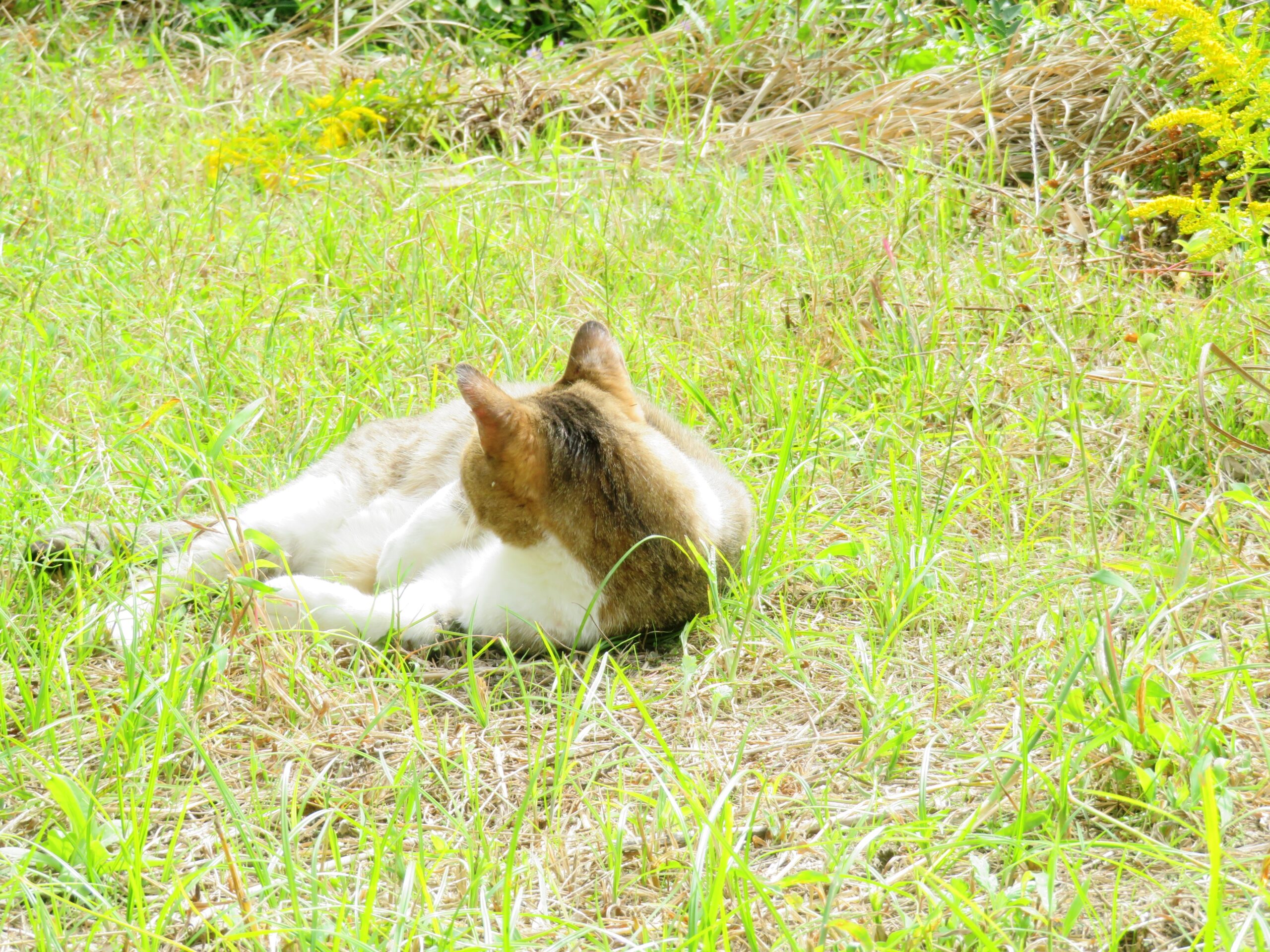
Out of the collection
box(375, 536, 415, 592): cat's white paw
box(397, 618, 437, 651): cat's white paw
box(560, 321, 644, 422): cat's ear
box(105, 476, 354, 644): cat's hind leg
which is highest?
box(560, 321, 644, 422): cat's ear

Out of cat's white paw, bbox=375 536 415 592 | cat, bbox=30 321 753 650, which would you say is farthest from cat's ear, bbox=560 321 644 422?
cat's white paw, bbox=375 536 415 592

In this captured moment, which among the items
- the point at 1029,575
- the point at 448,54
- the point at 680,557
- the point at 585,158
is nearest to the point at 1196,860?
the point at 1029,575

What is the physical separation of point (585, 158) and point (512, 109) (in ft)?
3.17

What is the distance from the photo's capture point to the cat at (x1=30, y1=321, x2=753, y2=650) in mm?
2422

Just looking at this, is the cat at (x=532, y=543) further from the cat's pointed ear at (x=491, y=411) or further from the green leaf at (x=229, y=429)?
the green leaf at (x=229, y=429)

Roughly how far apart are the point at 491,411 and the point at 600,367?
55 centimetres

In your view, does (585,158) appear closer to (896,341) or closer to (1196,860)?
(896,341)

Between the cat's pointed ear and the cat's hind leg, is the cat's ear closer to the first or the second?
the cat's pointed ear

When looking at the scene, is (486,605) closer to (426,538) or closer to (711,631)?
(426,538)

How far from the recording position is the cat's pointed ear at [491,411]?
2262mm

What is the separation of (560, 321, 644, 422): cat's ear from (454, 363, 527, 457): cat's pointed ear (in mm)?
409

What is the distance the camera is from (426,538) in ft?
8.87

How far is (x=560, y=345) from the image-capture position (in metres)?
3.88

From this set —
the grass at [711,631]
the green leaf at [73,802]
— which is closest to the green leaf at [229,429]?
the grass at [711,631]
